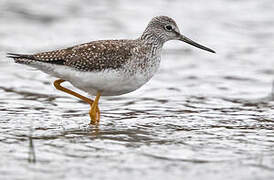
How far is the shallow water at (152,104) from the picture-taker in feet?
25.3

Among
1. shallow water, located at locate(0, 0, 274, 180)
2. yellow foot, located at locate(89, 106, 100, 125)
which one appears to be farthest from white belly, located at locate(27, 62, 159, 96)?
shallow water, located at locate(0, 0, 274, 180)

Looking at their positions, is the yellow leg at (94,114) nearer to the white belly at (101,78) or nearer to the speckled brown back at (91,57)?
the white belly at (101,78)

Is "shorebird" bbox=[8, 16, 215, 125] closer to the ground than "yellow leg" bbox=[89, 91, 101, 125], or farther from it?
farther from it

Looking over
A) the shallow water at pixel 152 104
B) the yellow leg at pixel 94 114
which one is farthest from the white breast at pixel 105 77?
the shallow water at pixel 152 104

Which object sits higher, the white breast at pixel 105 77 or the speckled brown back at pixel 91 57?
the speckled brown back at pixel 91 57

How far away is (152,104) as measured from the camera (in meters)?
12.1

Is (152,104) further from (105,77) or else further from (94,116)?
(105,77)

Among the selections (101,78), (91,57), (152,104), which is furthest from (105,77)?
(152,104)

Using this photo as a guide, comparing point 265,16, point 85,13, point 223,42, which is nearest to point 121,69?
point 223,42

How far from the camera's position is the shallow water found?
771 cm

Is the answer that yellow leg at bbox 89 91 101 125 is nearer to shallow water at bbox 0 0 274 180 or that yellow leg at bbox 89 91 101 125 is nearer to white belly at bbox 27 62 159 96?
shallow water at bbox 0 0 274 180

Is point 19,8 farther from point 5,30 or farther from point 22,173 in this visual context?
point 22,173

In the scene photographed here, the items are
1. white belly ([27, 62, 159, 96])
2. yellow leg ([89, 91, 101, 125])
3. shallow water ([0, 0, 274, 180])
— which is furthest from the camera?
yellow leg ([89, 91, 101, 125])

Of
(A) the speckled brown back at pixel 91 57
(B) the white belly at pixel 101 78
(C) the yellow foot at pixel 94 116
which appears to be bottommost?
(C) the yellow foot at pixel 94 116
